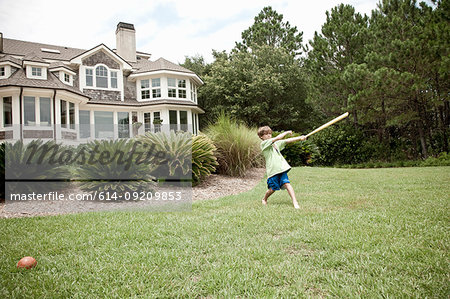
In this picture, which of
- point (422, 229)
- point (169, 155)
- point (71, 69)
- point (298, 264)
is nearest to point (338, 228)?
point (422, 229)

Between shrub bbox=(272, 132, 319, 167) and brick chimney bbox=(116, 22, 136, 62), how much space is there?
635 inches

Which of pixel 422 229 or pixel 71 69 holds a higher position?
pixel 71 69

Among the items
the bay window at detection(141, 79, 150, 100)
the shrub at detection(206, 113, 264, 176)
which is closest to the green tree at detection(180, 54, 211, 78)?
the bay window at detection(141, 79, 150, 100)

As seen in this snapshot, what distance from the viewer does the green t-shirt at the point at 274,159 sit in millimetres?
4863

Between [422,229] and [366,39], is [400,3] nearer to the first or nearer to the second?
[366,39]

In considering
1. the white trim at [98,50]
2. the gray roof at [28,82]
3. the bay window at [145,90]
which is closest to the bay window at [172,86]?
the bay window at [145,90]

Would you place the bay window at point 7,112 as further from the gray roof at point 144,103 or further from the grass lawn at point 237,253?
the grass lawn at point 237,253

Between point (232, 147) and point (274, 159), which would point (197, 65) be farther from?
point (274, 159)

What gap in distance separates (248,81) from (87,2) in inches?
719

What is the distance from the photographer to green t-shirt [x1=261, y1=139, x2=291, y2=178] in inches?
191

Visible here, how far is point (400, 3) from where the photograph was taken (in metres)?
14.9

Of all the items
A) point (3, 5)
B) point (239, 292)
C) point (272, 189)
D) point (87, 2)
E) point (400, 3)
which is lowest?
point (239, 292)

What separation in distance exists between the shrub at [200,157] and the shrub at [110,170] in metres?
1.46

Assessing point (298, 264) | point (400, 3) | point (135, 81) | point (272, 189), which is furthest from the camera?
point (135, 81)
